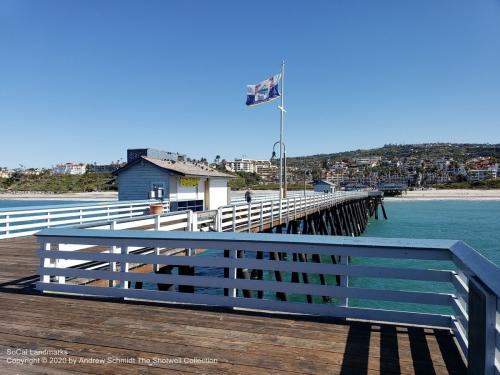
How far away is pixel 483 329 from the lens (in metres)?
2.40

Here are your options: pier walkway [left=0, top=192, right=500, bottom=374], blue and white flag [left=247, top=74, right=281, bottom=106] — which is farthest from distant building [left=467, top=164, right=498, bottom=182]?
pier walkway [left=0, top=192, right=500, bottom=374]

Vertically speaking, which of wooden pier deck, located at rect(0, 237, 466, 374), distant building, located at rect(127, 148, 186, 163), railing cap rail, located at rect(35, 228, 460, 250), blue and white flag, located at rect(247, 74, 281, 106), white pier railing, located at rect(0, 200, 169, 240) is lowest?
wooden pier deck, located at rect(0, 237, 466, 374)

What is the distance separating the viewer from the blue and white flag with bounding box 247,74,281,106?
2183 centimetres

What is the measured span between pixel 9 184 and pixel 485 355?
175864 millimetres

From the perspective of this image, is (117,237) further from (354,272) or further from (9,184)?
(9,184)

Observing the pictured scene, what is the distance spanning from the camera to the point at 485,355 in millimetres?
2400

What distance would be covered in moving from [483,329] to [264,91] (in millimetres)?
20712

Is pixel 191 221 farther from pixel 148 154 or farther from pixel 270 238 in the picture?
pixel 148 154

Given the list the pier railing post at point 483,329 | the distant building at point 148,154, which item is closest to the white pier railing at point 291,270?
the pier railing post at point 483,329

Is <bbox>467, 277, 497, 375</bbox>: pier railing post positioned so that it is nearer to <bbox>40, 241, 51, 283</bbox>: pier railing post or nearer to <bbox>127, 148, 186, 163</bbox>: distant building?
<bbox>40, 241, 51, 283</bbox>: pier railing post

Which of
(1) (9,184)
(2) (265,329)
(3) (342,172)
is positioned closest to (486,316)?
(2) (265,329)

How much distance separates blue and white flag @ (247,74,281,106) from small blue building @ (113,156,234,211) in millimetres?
5622

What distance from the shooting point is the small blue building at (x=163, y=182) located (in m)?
17.3

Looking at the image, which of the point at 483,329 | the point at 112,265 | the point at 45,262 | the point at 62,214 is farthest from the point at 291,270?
the point at 62,214
